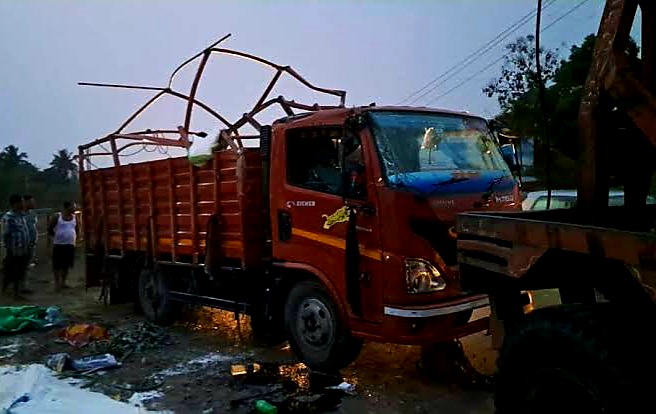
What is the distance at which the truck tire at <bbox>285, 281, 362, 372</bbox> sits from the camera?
5254 mm

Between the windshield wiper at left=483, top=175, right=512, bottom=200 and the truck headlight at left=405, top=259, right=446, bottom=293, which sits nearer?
the truck headlight at left=405, top=259, right=446, bottom=293

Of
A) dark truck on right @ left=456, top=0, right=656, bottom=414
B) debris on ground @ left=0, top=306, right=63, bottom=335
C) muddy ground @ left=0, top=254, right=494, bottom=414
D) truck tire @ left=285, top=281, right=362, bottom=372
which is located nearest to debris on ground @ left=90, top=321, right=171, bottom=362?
muddy ground @ left=0, top=254, right=494, bottom=414

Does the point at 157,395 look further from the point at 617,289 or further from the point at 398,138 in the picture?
the point at 617,289

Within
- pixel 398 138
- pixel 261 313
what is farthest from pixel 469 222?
pixel 261 313

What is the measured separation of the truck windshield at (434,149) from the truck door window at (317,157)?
29 centimetres

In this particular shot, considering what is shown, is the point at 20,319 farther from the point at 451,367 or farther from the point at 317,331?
the point at 451,367

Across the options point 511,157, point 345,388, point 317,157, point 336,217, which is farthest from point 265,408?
point 511,157

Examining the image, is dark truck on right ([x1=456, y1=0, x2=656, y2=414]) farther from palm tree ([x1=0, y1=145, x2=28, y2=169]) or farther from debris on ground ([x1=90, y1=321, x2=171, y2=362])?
palm tree ([x1=0, y1=145, x2=28, y2=169])

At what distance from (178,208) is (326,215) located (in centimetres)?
262

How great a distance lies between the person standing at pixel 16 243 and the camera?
32.2 ft

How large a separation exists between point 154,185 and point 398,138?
3698mm

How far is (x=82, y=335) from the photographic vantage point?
22.9 feet

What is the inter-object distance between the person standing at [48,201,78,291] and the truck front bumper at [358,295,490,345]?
303 inches

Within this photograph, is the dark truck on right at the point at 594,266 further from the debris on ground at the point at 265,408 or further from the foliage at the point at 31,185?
the foliage at the point at 31,185
